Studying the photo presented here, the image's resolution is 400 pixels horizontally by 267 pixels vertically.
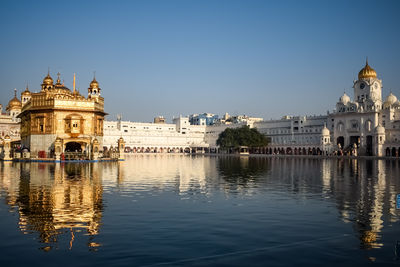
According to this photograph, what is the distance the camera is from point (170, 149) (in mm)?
137375

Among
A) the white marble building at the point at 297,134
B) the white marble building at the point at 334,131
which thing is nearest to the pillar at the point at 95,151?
the white marble building at the point at 334,131

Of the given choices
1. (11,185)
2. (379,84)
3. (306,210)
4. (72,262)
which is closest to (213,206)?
(306,210)

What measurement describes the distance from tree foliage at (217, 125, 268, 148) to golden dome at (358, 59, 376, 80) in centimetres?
3072

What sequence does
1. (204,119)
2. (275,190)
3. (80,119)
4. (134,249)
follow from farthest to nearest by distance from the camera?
(204,119) < (80,119) < (275,190) < (134,249)

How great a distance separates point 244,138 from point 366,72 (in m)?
34.6

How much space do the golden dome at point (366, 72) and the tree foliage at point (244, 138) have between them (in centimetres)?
3072

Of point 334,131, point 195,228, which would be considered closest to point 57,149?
point 195,228

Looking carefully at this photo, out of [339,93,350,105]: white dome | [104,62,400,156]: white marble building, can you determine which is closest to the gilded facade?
[104,62,400,156]: white marble building

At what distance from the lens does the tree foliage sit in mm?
105375

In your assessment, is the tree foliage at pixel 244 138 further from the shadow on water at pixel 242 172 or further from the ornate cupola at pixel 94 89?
the shadow on water at pixel 242 172

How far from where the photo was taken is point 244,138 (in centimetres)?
10562

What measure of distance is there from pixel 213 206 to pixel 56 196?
6.12 m

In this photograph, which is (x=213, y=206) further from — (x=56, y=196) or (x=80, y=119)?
(x=80, y=119)

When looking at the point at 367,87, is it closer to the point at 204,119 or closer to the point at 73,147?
the point at 73,147
